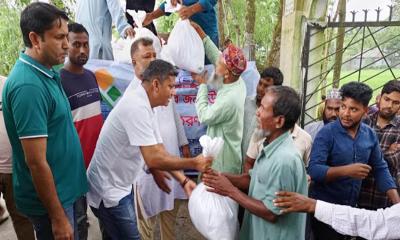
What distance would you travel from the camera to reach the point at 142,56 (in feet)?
9.54

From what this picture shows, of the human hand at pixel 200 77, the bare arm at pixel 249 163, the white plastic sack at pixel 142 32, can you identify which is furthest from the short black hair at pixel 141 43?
the bare arm at pixel 249 163

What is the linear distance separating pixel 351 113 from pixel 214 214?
1.12 m

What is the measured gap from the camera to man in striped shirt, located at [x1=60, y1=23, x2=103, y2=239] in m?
2.60

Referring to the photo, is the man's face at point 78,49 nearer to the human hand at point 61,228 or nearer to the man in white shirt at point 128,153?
the man in white shirt at point 128,153

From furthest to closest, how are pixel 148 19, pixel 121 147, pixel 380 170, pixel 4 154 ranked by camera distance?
pixel 148 19 → pixel 4 154 → pixel 380 170 → pixel 121 147

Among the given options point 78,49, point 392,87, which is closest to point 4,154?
point 78,49

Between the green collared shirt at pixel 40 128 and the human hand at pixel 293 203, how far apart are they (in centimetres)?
114

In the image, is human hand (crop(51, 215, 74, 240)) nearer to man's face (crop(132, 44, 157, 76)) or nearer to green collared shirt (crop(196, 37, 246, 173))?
green collared shirt (crop(196, 37, 246, 173))

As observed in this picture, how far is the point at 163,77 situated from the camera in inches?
83.3

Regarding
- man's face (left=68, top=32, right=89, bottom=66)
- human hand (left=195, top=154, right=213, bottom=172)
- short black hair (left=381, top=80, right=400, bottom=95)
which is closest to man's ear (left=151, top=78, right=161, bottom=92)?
human hand (left=195, top=154, right=213, bottom=172)

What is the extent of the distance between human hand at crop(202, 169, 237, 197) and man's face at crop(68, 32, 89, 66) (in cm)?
147

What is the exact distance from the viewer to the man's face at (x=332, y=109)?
285cm

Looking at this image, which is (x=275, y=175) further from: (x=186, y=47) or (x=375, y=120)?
(x=186, y=47)

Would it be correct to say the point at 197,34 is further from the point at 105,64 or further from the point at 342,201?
the point at 342,201
